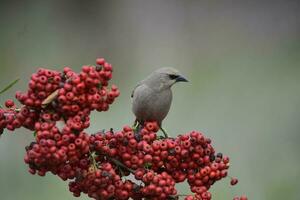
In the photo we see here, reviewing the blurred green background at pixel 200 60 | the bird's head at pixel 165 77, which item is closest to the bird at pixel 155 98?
the bird's head at pixel 165 77

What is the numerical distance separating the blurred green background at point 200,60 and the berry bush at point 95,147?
2033 mm

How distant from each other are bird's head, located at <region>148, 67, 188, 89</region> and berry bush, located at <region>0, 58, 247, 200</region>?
1.02 m

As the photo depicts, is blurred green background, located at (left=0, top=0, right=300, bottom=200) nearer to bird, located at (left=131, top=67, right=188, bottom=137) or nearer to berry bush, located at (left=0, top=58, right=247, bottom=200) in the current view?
bird, located at (left=131, top=67, right=188, bottom=137)

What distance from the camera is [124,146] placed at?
84.2 inches

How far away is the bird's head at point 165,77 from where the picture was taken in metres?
3.24

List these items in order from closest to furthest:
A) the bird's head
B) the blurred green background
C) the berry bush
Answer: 1. the berry bush
2. the bird's head
3. the blurred green background

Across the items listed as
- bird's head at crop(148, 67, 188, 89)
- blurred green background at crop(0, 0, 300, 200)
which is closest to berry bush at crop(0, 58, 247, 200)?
bird's head at crop(148, 67, 188, 89)

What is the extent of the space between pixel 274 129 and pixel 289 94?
295mm

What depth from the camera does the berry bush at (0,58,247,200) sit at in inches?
76.7

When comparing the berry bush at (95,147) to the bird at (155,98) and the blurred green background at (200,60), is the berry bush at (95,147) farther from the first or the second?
the blurred green background at (200,60)

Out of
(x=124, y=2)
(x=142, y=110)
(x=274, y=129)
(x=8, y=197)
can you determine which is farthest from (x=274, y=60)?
(x=8, y=197)

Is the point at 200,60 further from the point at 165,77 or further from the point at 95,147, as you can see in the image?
the point at 95,147

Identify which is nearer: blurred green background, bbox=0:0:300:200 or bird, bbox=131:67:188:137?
bird, bbox=131:67:188:137

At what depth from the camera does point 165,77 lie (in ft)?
10.8
